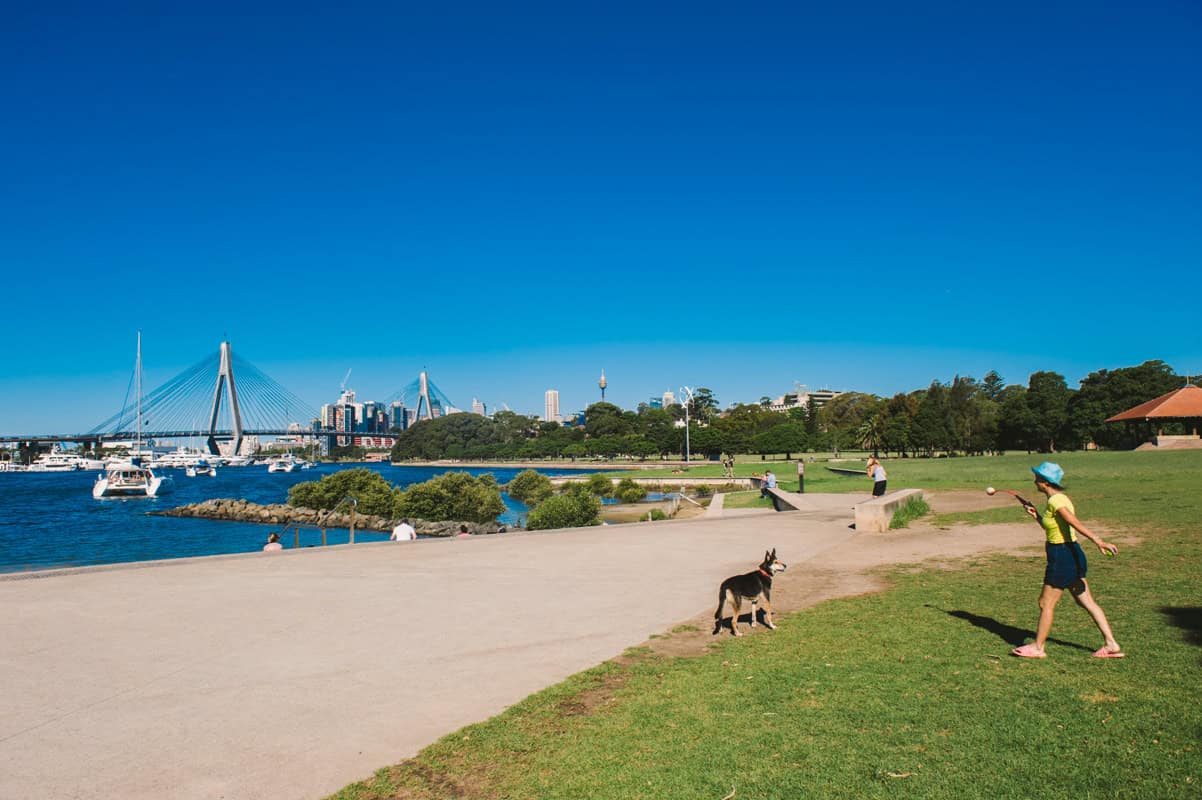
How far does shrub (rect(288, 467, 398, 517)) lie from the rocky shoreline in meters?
0.84

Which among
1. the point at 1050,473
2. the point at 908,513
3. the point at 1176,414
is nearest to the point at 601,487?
the point at 908,513

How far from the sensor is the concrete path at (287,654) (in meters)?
4.75

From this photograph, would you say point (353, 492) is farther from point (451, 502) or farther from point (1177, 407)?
point (1177, 407)

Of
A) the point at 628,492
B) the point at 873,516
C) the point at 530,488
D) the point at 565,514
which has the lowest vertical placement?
the point at 628,492

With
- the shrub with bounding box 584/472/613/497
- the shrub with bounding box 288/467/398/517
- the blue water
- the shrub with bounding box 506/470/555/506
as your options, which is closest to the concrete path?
the blue water

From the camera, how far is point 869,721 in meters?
4.91

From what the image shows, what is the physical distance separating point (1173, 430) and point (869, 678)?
7362cm

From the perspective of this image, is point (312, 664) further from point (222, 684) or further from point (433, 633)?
point (433, 633)

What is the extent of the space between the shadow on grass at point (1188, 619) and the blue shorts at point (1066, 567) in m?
1.15

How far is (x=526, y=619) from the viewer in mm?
8406

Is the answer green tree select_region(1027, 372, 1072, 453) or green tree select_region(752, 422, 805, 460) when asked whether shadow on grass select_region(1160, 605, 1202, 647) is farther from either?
green tree select_region(752, 422, 805, 460)

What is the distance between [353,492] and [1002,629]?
44783mm

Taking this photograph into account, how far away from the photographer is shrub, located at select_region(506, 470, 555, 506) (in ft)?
181

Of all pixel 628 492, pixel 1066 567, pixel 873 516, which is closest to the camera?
pixel 1066 567
